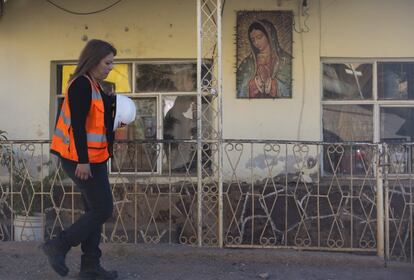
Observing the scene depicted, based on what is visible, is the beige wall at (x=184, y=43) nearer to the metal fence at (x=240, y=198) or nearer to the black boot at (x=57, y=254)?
the metal fence at (x=240, y=198)

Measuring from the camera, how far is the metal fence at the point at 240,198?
6.07m

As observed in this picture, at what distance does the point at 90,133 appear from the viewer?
4.41 meters

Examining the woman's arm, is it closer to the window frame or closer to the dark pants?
the dark pants

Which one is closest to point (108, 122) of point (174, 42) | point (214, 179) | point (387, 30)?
point (214, 179)

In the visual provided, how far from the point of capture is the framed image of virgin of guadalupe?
7.73 metres

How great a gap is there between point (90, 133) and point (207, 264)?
193 centimetres

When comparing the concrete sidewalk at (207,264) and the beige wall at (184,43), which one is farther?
the beige wall at (184,43)

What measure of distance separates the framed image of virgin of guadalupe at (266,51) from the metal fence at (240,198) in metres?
0.87

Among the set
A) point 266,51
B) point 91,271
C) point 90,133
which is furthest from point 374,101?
point 91,271

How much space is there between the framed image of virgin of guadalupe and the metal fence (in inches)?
34.4

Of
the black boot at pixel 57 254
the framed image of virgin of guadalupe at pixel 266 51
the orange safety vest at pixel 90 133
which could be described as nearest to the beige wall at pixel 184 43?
the framed image of virgin of guadalupe at pixel 266 51

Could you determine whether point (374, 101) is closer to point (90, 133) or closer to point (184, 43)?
point (184, 43)

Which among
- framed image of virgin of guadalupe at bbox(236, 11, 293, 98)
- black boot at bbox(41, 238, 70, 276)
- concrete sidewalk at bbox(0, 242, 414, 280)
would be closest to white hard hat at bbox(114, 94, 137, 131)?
black boot at bbox(41, 238, 70, 276)

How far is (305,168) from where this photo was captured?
25.2 ft
